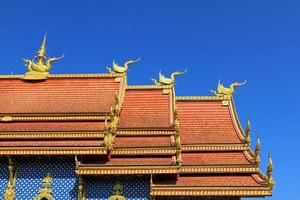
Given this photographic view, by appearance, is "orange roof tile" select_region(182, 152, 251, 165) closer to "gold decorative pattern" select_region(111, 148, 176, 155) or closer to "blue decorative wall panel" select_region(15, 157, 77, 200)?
"gold decorative pattern" select_region(111, 148, 176, 155)

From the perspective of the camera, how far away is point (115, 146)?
1805 cm

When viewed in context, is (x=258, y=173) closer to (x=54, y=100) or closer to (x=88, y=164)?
(x=88, y=164)

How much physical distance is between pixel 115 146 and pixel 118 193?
2.08m

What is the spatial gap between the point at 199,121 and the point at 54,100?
7594 mm

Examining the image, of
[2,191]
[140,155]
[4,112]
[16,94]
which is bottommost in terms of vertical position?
[2,191]

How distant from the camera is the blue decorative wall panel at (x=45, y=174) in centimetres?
1734

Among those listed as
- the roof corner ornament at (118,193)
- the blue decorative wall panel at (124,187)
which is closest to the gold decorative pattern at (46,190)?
the blue decorative wall panel at (124,187)

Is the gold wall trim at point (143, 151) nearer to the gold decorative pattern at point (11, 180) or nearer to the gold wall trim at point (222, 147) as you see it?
the gold wall trim at point (222, 147)

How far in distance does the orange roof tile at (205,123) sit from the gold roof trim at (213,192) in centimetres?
343

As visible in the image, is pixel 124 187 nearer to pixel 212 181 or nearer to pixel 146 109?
pixel 212 181

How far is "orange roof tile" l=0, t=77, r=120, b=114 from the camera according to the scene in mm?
20344

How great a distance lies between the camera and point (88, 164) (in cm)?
1714

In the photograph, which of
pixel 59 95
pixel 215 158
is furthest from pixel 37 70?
pixel 215 158

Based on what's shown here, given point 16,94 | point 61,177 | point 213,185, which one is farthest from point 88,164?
point 16,94
